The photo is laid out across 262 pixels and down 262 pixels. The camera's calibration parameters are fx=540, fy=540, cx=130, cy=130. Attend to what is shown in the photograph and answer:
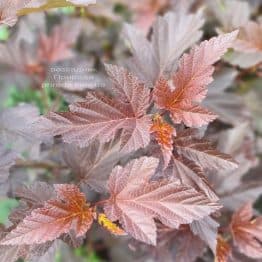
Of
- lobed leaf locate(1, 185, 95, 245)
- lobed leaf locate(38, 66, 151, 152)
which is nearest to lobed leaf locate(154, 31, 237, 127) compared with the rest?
lobed leaf locate(38, 66, 151, 152)

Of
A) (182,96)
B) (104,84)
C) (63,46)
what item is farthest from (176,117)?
(63,46)

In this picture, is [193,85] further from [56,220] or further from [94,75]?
[94,75]

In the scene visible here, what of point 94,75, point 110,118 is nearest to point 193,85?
point 110,118

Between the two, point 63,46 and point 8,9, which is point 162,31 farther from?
point 63,46

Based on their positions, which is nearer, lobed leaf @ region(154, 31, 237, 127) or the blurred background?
lobed leaf @ region(154, 31, 237, 127)

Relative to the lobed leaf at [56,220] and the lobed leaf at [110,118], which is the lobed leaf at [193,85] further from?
the lobed leaf at [56,220]

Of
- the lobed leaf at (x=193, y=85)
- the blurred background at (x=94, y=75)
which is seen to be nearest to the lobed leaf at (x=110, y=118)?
the lobed leaf at (x=193, y=85)

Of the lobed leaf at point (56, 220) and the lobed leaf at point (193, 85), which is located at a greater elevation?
the lobed leaf at point (193, 85)

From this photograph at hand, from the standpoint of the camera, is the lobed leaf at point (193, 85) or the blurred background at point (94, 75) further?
the blurred background at point (94, 75)

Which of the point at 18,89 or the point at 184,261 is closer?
the point at 184,261

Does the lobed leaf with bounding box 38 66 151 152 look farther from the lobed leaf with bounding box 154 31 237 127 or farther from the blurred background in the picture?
the blurred background

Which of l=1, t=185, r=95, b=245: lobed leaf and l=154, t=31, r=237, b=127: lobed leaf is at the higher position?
l=154, t=31, r=237, b=127: lobed leaf
